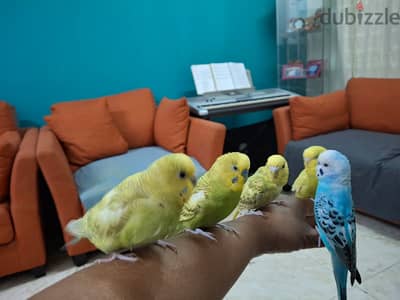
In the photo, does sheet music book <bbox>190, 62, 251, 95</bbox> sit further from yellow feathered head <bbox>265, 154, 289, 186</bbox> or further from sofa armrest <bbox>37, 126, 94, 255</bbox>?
yellow feathered head <bbox>265, 154, 289, 186</bbox>

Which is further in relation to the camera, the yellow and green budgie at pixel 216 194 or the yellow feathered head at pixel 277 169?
the yellow feathered head at pixel 277 169

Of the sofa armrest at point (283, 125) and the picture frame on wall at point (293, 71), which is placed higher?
the picture frame on wall at point (293, 71)

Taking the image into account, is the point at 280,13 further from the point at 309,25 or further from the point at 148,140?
the point at 148,140

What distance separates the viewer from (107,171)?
84.0 inches

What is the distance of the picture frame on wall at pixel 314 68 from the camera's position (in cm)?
318

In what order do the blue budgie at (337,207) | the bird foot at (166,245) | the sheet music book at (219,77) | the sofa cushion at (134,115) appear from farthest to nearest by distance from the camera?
1. the sheet music book at (219,77)
2. the sofa cushion at (134,115)
3. the bird foot at (166,245)
4. the blue budgie at (337,207)

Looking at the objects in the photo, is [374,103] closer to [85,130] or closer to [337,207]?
[85,130]

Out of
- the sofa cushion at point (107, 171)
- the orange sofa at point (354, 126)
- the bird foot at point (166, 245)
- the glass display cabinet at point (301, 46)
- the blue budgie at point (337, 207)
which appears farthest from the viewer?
the glass display cabinet at point (301, 46)

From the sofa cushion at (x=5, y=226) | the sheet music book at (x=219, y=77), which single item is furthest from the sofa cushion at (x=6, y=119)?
the sheet music book at (x=219, y=77)

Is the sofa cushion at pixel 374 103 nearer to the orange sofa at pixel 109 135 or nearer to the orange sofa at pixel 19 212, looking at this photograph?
the orange sofa at pixel 109 135

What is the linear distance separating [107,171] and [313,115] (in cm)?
161

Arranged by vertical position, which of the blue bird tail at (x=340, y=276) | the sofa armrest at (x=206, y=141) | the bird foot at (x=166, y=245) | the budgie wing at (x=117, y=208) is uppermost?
the budgie wing at (x=117, y=208)

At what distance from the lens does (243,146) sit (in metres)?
3.21

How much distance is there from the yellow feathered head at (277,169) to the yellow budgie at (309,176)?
0.19 feet
